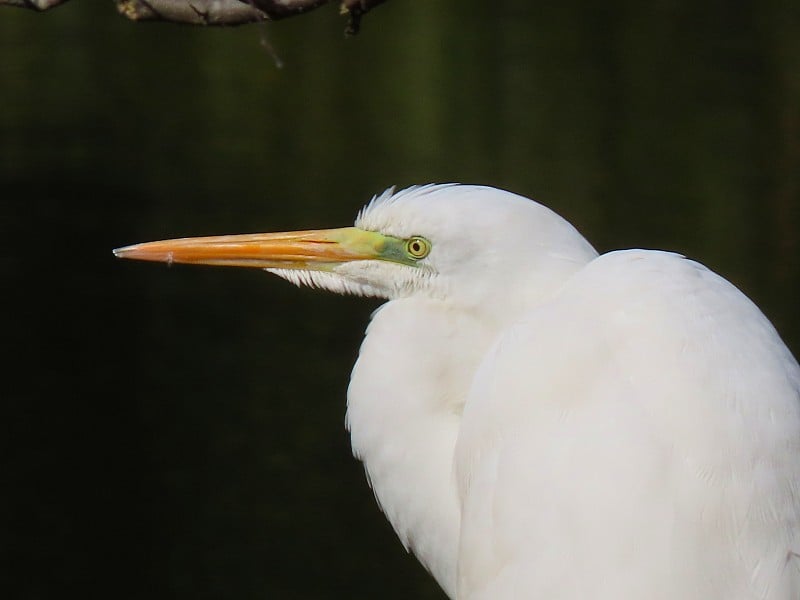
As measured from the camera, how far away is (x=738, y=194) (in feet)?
32.2

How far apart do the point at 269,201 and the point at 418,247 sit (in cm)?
707

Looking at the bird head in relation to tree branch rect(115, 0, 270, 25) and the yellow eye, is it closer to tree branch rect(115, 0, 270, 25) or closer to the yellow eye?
the yellow eye

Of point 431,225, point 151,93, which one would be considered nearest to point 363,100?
point 151,93

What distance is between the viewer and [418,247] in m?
2.10

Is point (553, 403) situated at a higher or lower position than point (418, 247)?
lower

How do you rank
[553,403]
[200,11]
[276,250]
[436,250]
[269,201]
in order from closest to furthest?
1. [200,11]
2. [553,403]
3. [436,250]
4. [276,250]
5. [269,201]

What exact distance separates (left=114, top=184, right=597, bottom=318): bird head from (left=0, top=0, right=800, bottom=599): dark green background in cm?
412

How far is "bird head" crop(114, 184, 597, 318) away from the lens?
2.00 metres

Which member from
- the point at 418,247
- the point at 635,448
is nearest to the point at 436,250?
the point at 418,247

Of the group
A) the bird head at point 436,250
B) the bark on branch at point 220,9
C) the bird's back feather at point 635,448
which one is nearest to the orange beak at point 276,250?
the bird head at point 436,250

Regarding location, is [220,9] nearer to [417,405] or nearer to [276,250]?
[276,250]

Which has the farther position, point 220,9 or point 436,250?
point 436,250

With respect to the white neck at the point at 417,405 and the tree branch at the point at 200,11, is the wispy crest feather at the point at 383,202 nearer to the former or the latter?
the white neck at the point at 417,405

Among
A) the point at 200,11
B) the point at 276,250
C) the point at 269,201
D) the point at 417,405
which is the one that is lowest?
the point at 269,201
